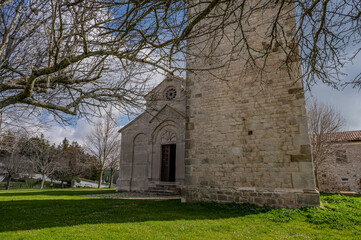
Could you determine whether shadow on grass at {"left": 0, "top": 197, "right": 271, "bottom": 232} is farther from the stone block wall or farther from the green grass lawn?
the stone block wall

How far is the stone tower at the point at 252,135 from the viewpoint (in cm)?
742

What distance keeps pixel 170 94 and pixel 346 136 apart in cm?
1606

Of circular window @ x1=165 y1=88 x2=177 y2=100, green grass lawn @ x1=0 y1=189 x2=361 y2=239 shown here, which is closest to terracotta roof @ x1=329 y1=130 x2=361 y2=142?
circular window @ x1=165 y1=88 x2=177 y2=100

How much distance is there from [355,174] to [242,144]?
52.9 feet

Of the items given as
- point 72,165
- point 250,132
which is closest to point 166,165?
point 250,132

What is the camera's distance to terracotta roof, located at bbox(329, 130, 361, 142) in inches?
716

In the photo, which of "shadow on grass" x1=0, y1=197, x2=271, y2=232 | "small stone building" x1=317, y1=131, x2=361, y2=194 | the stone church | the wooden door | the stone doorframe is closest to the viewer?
"shadow on grass" x1=0, y1=197, x2=271, y2=232

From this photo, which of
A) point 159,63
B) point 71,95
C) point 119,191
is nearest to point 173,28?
point 159,63

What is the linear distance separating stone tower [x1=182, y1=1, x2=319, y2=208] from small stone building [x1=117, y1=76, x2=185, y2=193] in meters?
5.02

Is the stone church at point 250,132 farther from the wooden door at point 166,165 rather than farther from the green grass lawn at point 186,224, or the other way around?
the wooden door at point 166,165

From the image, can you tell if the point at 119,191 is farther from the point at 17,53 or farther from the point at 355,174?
the point at 355,174

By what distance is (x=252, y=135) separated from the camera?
8203 millimetres

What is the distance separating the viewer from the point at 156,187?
1426 centimetres

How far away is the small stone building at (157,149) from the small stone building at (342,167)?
12356mm
